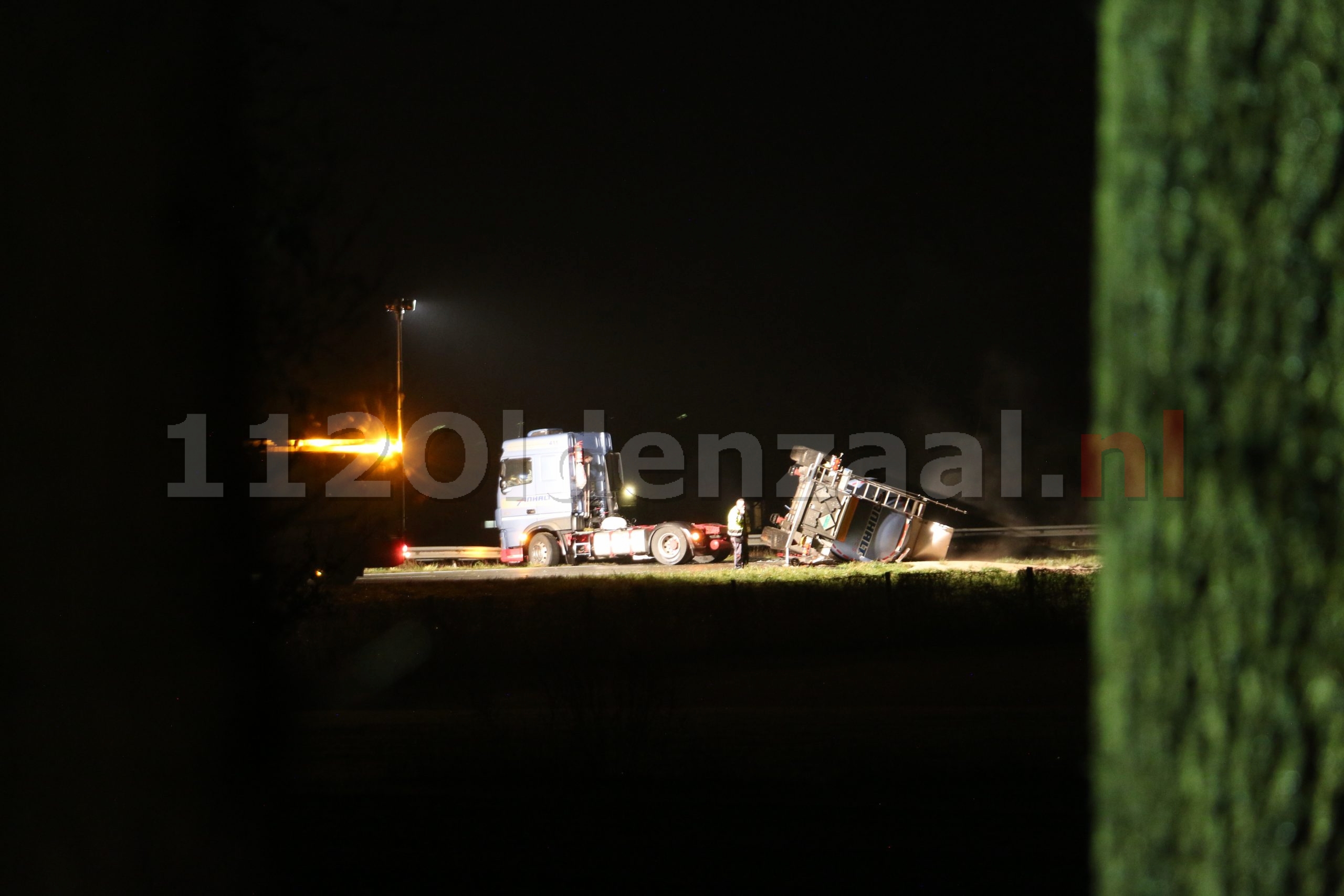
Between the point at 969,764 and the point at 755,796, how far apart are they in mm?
1787

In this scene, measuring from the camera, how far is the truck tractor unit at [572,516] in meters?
26.0

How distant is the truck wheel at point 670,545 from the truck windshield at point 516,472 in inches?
137

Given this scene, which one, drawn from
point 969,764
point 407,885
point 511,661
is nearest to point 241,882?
point 407,885

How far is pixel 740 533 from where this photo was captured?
2347cm

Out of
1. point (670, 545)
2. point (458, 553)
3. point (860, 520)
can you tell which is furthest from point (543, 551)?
point (860, 520)


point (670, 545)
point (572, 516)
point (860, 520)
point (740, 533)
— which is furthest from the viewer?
point (572, 516)

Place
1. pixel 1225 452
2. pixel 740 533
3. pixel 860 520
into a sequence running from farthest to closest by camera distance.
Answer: pixel 740 533, pixel 860 520, pixel 1225 452

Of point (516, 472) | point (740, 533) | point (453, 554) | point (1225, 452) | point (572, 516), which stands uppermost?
point (1225, 452)

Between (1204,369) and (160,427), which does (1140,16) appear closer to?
(1204,369)

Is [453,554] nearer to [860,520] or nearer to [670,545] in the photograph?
[670,545]

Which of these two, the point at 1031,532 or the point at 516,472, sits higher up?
the point at 516,472

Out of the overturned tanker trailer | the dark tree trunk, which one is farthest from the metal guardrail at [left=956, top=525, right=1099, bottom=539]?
the dark tree trunk

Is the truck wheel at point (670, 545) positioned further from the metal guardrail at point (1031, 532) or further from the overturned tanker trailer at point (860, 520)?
the metal guardrail at point (1031, 532)

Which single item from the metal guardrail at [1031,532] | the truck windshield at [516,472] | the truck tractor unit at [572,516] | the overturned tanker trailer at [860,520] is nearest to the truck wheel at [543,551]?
the truck tractor unit at [572,516]
